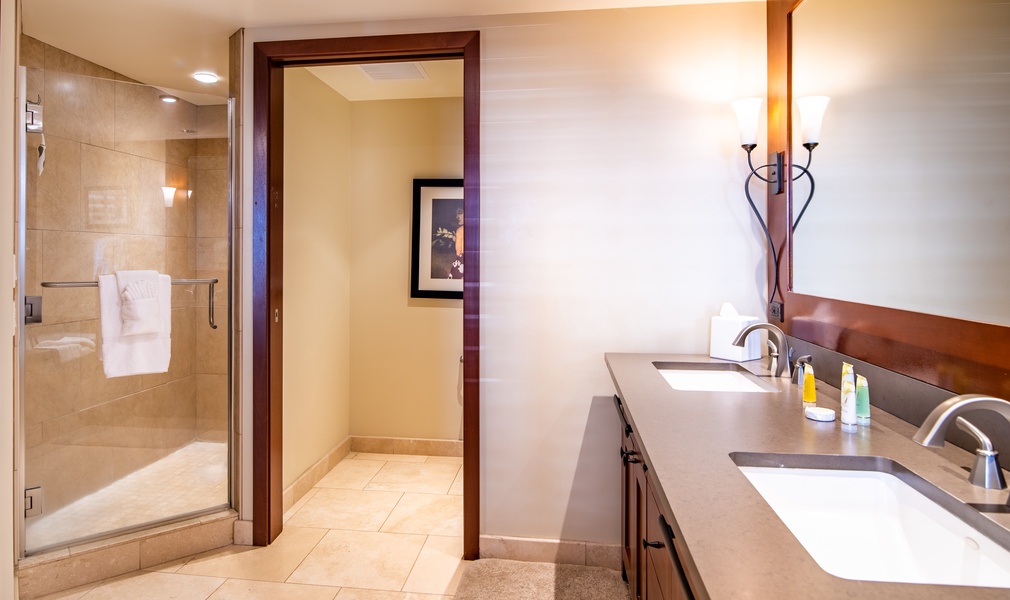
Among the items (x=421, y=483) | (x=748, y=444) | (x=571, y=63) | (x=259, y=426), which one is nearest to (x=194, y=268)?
(x=259, y=426)

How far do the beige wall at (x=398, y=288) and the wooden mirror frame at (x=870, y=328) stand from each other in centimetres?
210

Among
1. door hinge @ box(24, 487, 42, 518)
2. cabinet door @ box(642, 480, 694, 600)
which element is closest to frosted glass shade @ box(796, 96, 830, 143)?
cabinet door @ box(642, 480, 694, 600)

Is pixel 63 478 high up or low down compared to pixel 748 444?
down

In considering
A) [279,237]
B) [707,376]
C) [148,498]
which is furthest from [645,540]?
[148,498]

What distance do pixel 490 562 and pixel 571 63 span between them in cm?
221

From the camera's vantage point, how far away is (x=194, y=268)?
8.56 feet

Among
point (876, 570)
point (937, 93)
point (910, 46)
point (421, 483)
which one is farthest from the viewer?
point (421, 483)

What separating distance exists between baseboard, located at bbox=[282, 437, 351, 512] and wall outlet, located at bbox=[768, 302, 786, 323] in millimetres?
2574

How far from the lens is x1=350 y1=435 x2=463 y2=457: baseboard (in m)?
3.84

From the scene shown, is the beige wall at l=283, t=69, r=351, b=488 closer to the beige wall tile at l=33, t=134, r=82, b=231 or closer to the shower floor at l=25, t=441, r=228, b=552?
the shower floor at l=25, t=441, r=228, b=552

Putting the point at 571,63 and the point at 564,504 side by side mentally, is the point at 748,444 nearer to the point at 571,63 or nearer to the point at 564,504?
the point at 564,504

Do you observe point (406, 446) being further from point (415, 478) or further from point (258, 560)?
point (258, 560)

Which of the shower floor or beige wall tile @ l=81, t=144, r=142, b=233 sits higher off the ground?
beige wall tile @ l=81, t=144, r=142, b=233

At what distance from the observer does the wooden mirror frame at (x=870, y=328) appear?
115 centimetres
